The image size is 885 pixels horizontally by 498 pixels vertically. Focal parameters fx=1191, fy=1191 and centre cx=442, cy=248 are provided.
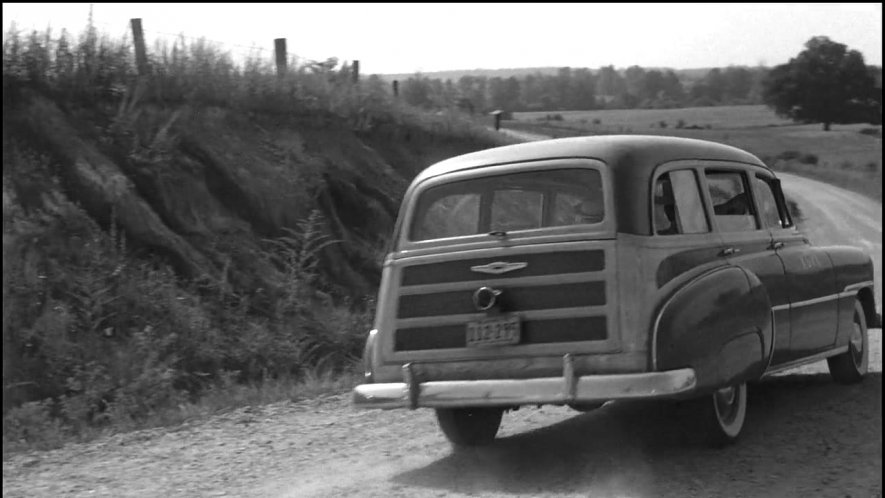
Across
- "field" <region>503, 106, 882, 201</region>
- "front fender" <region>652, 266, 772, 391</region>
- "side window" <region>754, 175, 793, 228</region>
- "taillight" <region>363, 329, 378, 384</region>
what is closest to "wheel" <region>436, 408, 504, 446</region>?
"taillight" <region>363, 329, 378, 384</region>

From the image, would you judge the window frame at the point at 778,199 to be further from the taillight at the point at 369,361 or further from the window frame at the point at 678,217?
the taillight at the point at 369,361

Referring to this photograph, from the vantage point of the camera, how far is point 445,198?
23.7ft

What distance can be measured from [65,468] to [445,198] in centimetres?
280

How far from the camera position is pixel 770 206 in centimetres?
806

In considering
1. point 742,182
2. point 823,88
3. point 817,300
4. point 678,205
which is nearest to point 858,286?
point 817,300

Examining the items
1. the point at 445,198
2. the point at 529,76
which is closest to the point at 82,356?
the point at 445,198

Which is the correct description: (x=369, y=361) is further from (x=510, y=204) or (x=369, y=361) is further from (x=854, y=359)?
(x=854, y=359)

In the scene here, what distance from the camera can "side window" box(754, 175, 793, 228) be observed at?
788cm

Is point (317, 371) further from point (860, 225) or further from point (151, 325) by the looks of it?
point (860, 225)

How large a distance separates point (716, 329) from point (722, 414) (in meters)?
0.77

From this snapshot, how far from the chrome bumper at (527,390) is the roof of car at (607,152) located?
118 cm

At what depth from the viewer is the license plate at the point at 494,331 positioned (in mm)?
6414

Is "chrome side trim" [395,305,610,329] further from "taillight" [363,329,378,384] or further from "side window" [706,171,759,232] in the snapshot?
"side window" [706,171,759,232]

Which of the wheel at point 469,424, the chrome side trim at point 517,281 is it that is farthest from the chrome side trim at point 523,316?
the wheel at point 469,424
